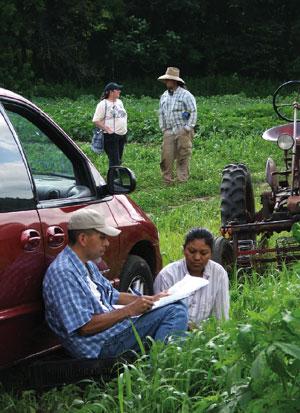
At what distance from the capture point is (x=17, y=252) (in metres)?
5.64

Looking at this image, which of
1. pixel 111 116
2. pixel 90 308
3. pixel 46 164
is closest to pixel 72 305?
pixel 90 308

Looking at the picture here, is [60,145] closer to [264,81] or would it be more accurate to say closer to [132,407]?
[132,407]

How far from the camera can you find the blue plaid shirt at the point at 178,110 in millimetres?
17359

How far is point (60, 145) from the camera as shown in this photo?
21.9 feet

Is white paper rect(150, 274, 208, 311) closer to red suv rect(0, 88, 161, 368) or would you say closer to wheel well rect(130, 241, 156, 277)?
red suv rect(0, 88, 161, 368)

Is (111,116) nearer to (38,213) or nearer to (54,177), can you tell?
(54,177)

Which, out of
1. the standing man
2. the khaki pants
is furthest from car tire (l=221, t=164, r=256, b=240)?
the khaki pants

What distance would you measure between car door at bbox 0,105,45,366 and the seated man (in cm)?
11

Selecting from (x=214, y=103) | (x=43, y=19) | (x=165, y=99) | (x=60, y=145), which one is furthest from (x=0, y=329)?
(x=43, y=19)

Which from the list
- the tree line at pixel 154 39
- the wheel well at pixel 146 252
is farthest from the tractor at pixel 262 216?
the tree line at pixel 154 39

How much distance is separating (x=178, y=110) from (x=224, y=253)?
26.7 ft

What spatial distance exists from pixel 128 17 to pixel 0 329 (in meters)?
47.0

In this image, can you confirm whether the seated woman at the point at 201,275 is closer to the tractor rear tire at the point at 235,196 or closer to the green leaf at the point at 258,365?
the green leaf at the point at 258,365

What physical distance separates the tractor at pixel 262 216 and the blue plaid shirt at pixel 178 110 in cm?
571
